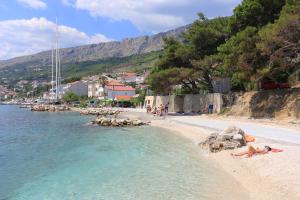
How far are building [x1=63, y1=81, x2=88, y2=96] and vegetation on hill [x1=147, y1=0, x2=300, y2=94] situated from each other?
98812 millimetres

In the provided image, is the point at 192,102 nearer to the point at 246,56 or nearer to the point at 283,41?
the point at 246,56

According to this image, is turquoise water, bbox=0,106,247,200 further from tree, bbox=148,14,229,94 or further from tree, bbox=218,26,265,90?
tree, bbox=148,14,229,94

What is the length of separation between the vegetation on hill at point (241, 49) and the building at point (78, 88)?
98.8 metres

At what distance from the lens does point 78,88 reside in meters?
154

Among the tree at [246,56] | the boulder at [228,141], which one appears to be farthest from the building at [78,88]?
the boulder at [228,141]

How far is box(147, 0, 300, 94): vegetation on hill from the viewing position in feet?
99.7

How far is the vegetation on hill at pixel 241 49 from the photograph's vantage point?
3039cm

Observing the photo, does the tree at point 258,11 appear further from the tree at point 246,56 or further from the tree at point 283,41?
the tree at point 283,41

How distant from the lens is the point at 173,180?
14.6 m

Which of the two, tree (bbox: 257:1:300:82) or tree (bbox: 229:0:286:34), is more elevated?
tree (bbox: 229:0:286:34)

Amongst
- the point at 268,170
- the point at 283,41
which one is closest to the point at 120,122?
the point at 283,41

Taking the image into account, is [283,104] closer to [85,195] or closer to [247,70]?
[247,70]

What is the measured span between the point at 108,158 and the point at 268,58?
1875 cm

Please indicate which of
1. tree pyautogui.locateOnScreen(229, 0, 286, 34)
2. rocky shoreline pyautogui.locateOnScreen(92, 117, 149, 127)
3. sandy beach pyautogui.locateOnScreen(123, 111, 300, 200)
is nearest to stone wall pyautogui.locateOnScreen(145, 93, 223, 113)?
rocky shoreline pyautogui.locateOnScreen(92, 117, 149, 127)
